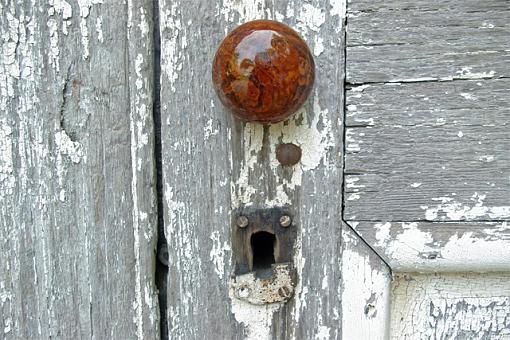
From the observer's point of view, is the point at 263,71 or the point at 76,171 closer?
the point at 263,71

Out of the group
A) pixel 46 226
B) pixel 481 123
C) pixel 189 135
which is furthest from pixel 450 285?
pixel 46 226

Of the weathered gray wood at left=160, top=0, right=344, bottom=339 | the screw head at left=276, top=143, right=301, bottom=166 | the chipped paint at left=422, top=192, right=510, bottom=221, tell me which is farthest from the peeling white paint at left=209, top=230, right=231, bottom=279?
the chipped paint at left=422, top=192, right=510, bottom=221

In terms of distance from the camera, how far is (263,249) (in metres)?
0.56

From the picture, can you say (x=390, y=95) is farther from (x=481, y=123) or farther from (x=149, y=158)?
(x=149, y=158)

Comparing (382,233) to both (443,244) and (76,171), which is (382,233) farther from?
(76,171)

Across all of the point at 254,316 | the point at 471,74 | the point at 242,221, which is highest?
the point at 471,74

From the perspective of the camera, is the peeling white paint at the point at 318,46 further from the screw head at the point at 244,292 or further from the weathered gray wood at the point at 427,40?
the screw head at the point at 244,292

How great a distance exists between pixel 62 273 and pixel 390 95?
0.38 metres

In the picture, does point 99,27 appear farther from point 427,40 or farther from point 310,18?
point 427,40

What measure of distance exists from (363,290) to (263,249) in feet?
0.36

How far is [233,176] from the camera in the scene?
53 centimetres

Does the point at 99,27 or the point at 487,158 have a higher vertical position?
the point at 99,27

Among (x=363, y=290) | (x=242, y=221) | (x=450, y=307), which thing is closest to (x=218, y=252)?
(x=242, y=221)

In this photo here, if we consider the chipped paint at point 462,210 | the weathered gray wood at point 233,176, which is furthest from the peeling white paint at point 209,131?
the chipped paint at point 462,210
